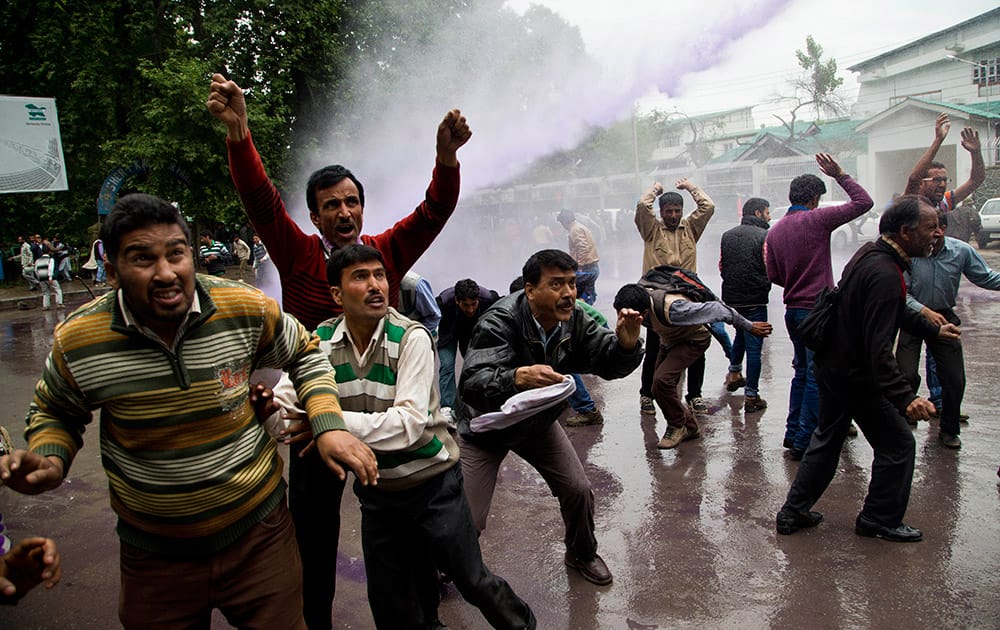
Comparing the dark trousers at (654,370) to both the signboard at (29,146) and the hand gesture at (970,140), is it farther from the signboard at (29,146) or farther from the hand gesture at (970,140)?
the signboard at (29,146)

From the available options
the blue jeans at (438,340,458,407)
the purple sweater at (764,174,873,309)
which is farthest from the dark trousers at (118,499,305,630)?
the purple sweater at (764,174,873,309)

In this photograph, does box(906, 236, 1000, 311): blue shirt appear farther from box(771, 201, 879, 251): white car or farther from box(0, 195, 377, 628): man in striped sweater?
box(771, 201, 879, 251): white car

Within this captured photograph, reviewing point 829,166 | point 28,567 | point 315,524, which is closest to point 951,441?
point 829,166

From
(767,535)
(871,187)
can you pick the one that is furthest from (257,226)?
(871,187)

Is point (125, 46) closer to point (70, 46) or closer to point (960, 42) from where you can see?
point (70, 46)

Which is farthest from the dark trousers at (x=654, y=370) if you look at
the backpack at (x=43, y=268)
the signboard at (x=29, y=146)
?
the backpack at (x=43, y=268)

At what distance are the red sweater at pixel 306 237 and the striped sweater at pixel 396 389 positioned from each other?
0.36 m

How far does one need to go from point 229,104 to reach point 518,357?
4.99ft

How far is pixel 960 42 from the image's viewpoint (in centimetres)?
2741

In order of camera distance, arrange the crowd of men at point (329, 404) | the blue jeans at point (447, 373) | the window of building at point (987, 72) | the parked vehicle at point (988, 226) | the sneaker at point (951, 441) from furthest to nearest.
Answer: the window of building at point (987, 72) < the parked vehicle at point (988, 226) < the blue jeans at point (447, 373) < the sneaker at point (951, 441) < the crowd of men at point (329, 404)

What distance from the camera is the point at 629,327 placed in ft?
9.30

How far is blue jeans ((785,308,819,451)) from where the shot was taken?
4.68m

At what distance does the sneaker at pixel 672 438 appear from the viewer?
16.9 ft

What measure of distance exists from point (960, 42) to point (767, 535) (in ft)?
104
